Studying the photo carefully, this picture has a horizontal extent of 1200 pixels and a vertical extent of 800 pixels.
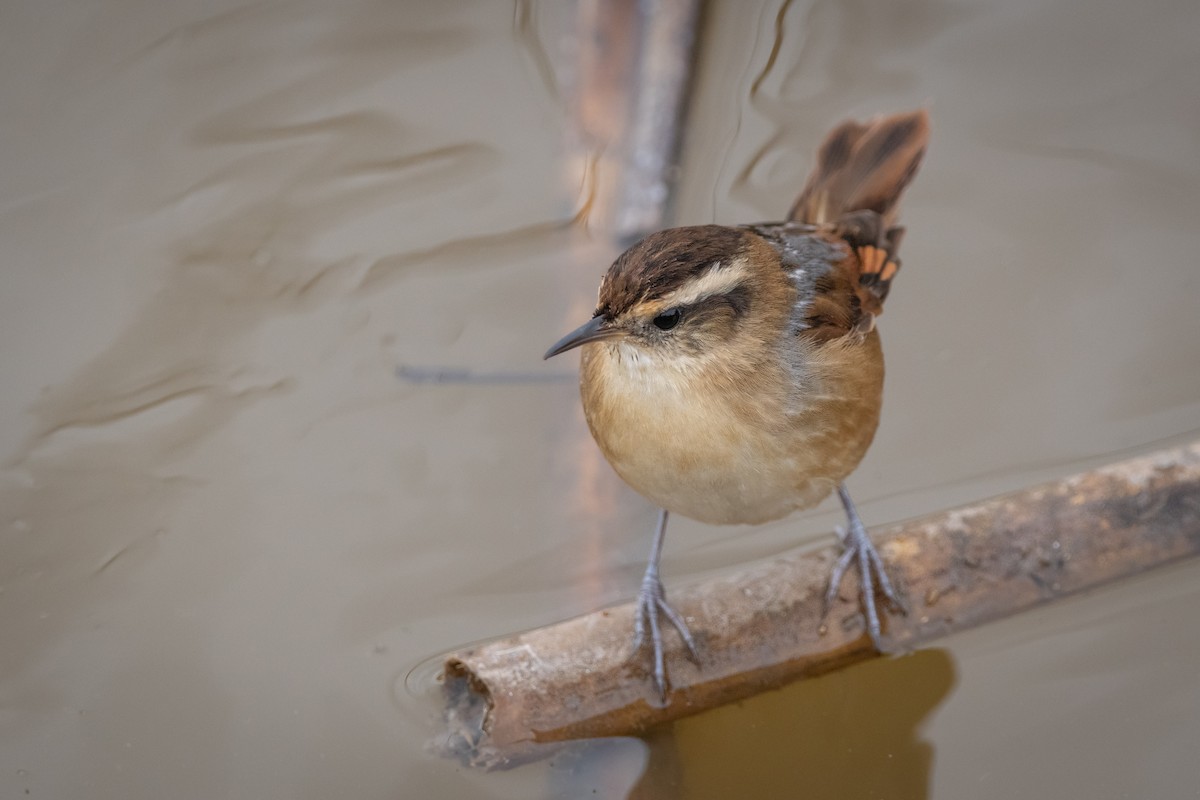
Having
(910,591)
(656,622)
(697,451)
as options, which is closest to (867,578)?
(910,591)

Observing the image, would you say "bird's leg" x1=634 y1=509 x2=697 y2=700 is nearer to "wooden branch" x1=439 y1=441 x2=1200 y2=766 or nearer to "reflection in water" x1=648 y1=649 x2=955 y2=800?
"wooden branch" x1=439 y1=441 x2=1200 y2=766

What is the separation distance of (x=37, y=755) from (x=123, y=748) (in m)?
0.29

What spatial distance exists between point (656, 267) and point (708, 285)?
0.66 ft

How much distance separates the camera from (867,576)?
4402 millimetres

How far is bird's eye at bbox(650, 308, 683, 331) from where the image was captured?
3801mm

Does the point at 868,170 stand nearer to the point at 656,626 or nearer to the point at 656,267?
the point at 656,267

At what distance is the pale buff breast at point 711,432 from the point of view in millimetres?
3871


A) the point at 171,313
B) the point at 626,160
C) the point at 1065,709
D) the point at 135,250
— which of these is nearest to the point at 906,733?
the point at 1065,709

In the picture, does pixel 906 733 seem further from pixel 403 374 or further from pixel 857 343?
pixel 403 374

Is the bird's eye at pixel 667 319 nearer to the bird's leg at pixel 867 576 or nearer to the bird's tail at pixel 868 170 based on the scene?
the bird's leg at pixel 867 576

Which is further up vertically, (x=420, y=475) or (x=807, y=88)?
(x=807, y=88)

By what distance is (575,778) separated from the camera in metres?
4.27

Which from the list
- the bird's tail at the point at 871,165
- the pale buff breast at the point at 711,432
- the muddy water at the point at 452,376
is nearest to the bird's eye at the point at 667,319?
the pale buff breast at the point at 711,432

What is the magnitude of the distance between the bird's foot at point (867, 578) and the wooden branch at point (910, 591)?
0.13ft
